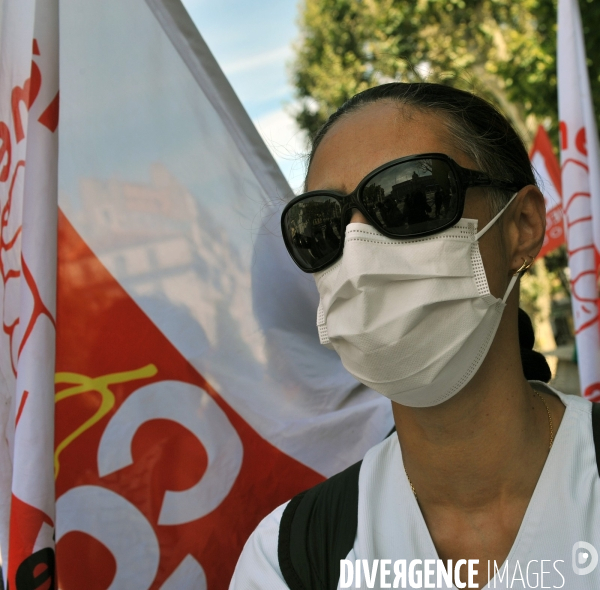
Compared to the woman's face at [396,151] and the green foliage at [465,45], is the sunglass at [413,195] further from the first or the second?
the green foliage at [465,45]

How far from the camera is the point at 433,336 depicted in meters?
1.44

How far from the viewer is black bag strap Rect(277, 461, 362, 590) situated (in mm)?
1458

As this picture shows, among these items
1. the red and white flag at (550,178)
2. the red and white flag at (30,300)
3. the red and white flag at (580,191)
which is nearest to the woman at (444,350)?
the red and white flag at (30,300)

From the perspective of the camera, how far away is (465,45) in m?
12.1

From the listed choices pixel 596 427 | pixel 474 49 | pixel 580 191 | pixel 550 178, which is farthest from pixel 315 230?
pixel 474 49

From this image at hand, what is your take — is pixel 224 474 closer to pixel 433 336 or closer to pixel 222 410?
pixel 222 410

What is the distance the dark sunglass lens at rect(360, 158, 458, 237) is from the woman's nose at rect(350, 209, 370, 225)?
0.09 ft

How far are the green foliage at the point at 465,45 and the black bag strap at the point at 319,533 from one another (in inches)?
174

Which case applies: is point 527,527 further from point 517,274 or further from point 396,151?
point 396,151

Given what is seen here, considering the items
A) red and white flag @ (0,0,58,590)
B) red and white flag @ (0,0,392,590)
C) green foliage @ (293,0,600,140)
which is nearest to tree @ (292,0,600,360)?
green foliage @ (293,0,600,140)

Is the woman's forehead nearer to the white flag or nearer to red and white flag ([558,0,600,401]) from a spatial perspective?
the white flag

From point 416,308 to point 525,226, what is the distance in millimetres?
428

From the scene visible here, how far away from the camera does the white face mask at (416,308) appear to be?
4.70 feet

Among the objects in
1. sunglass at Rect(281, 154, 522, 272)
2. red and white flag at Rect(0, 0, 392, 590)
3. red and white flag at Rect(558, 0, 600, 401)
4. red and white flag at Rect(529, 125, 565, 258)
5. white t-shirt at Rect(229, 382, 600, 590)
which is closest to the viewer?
white t-shirt at Rect(229, 382, 600, 590)
